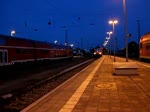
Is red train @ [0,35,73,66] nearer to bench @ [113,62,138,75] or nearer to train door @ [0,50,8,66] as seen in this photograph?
train door @ [0,50,8,66]

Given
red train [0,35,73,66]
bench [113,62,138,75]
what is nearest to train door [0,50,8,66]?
red train [0,35,73,66]

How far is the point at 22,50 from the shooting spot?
39.5 meters

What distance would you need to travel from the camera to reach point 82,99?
520 inches

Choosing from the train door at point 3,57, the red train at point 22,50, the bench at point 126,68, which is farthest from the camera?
the red train at point 22,50

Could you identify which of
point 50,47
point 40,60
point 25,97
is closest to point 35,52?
point 40,60

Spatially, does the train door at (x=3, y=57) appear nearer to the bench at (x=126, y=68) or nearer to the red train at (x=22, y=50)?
the red train at (x=22, y=50)

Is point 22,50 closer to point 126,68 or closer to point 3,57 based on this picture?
point 3,57

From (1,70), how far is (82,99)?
1923 centimetres

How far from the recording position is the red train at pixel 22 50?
107 ft

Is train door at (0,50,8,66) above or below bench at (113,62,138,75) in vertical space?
above

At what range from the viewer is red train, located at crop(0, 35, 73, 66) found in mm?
32678

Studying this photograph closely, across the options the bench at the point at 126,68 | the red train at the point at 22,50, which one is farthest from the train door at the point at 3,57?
the bench at the point at 126,68

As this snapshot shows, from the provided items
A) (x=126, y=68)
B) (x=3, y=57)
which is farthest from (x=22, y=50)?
(x=126, y=68)

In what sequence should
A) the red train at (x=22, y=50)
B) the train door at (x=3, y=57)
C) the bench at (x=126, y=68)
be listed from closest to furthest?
the bench at (x=126, y=68), the train door at (x=3, y=57), the red train at (x=22, y=50)
